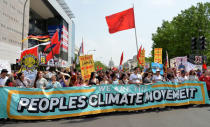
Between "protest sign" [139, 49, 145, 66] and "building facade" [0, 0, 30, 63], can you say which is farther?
"building facade" [0, 0, 30, 63]

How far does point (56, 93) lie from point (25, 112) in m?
1.09

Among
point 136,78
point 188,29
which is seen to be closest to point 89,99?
point 136,78

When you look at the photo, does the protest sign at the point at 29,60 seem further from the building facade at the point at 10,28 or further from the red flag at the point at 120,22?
the building facade at the point at 10,28

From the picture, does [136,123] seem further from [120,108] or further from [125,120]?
[120,108]

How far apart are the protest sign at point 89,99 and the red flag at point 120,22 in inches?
125

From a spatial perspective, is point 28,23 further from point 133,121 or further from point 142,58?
point 133,121

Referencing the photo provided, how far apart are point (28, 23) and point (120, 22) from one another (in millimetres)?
30187

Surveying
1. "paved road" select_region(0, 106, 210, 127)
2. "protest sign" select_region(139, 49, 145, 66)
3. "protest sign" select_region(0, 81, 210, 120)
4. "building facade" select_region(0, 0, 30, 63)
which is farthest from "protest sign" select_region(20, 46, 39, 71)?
"building facade" select_region(0, 0, 30, 63)

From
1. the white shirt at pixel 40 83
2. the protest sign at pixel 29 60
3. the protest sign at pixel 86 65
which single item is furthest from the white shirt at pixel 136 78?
the protest sign at pixel 29 60

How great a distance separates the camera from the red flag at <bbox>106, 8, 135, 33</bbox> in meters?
8.77

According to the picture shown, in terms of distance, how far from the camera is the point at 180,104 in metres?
7.34

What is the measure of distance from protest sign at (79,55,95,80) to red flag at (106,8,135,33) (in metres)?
1.73

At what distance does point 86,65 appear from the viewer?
8.32 meters

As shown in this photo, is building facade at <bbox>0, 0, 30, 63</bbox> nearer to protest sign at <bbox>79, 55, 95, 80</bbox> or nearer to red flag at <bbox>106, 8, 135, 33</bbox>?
protest sign at <bbox>79, 55, 95, 80</bbox>
